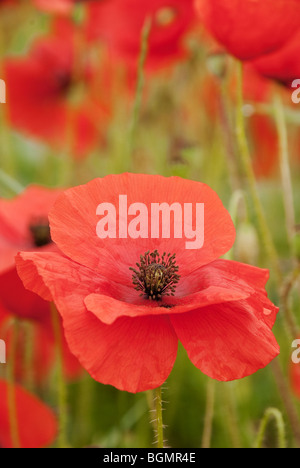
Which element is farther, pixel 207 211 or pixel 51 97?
pixel 51 97

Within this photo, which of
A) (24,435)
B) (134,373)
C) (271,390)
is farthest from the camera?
(271,390)

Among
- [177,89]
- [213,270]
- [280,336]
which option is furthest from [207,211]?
[177,89]

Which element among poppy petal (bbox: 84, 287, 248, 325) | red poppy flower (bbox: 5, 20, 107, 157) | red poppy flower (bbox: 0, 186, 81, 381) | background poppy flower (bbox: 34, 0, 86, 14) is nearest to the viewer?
poppy petal (bbox: 84, 287, 248, 325)

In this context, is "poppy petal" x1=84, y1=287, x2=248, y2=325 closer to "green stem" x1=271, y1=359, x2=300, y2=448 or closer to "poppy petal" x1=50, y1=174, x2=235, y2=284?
"poppy petal" x1=50, y1=174, x2=235, y2=284

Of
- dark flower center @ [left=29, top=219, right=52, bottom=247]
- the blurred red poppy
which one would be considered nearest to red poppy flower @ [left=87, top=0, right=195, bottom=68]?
the blurred red poppy
